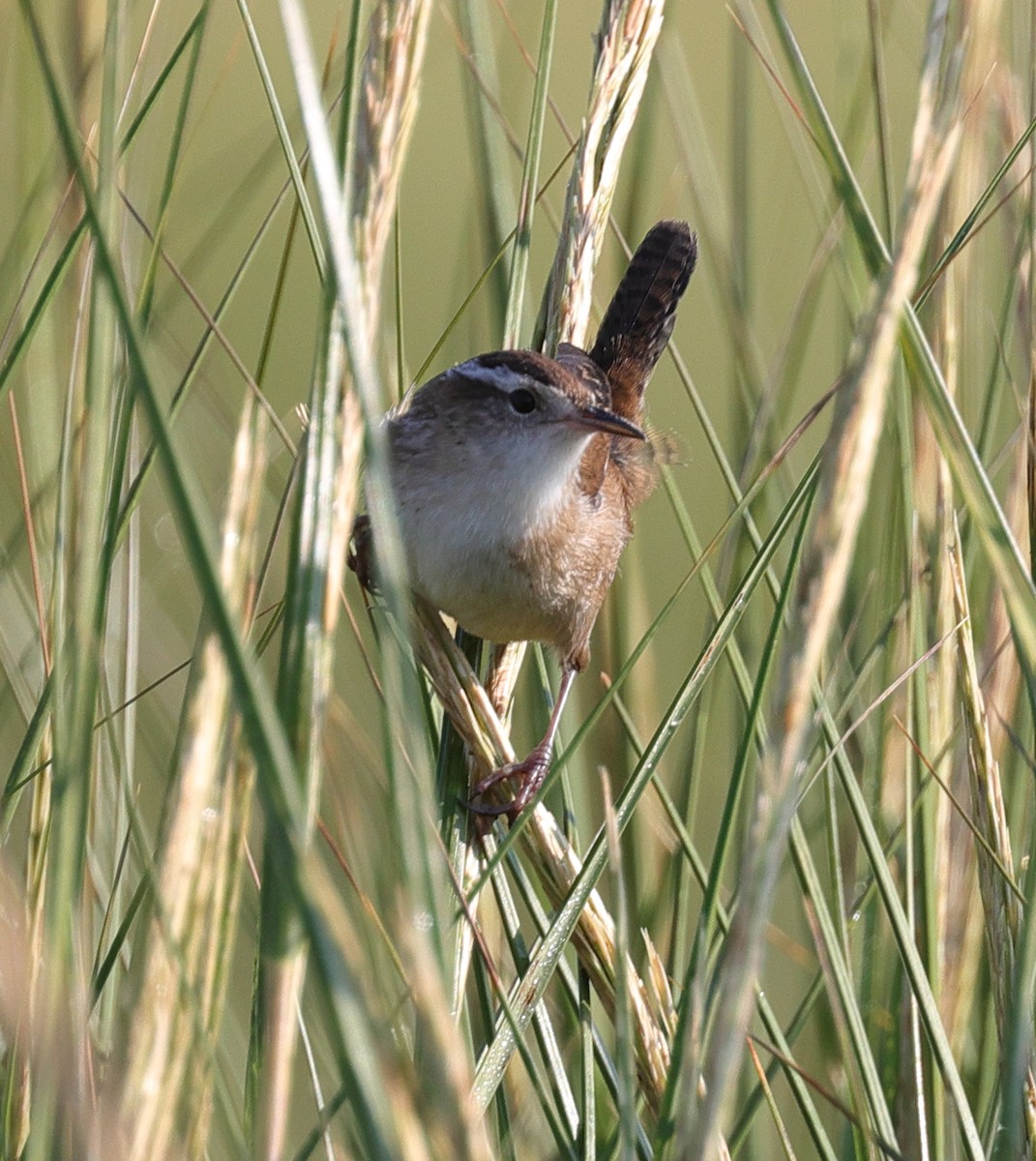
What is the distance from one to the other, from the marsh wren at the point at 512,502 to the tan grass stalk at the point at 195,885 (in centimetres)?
135

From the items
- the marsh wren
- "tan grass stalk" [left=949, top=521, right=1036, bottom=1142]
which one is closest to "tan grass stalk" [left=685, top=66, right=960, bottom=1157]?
"tan grass stalk" [left=949, top=521, right=1036, bottom=1142]

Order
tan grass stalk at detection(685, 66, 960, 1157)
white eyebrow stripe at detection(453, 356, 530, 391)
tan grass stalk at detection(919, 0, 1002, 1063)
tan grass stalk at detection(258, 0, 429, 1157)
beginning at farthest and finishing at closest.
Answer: white eyebrow stripe at detection(453, 356, 530, 391), tan grass stalk at detection(919, 0, 1002, 1063), tan grass stalk at detection(258, 0, 429, 1157), tan grass stalk at detection(685, 66, 960, 1157)

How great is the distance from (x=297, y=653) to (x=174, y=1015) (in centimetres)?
23

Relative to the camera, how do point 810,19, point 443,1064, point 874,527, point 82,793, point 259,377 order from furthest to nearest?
1. point 810,19
2. point 874,527
3. point 259,377
4. point 82,793
5. point 443,1064

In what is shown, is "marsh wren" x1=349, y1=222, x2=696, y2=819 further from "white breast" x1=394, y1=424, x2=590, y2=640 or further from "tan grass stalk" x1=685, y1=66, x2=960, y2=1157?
"tan grass stalk" x1=685, y1=66, x2=960, y2=1157

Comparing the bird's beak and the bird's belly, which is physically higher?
the bird's beak

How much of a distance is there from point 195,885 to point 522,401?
1.62 meters

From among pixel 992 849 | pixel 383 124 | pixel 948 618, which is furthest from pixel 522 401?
pixel 383 124

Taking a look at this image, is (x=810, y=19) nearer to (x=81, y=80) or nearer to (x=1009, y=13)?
(x=1009, y=13)

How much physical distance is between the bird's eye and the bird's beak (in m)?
0.08

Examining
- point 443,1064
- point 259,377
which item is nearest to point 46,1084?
point 443,1064

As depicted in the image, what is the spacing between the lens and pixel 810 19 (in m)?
5.14

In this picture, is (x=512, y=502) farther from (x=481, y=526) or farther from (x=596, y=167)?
(x=596, y=167)

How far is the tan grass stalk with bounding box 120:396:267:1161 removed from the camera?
75 centimetres
